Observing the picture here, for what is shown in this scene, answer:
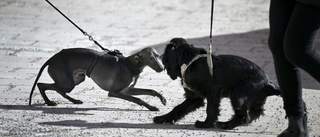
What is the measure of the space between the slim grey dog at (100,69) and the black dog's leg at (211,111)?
792 mm

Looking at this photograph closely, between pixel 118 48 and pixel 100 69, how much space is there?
10.2 ft

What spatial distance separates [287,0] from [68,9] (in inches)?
328

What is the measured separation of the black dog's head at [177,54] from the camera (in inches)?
193

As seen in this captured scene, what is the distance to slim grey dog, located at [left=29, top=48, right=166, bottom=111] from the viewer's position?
5465mm

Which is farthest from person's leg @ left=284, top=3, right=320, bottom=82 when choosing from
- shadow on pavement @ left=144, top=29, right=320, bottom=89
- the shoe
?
shadow on pavement @ left=144, top=29, right=320, bottom=89

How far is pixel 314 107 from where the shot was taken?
227 inches

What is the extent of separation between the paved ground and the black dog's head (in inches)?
20.4

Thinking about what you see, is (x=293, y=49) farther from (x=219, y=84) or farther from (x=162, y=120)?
(x=162, y=120)

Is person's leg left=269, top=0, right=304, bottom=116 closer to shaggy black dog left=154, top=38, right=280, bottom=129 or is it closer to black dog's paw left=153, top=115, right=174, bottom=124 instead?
shaggy black dog left=154, top=38, right=280, bottom=129

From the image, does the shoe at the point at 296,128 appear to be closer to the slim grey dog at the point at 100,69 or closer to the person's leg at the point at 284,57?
the person's leg at the point at 284,57

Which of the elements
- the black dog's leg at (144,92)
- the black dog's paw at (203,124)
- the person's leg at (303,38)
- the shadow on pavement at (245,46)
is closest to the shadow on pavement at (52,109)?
the black dog's leg at (144,92)

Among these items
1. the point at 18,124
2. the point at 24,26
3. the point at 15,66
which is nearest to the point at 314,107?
the point at 18,124

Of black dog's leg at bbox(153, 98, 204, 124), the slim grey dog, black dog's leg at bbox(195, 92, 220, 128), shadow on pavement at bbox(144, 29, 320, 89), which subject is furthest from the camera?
shadow on pavement at bbox(144, 29, 320, 89)

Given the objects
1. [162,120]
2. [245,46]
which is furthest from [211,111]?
[245,46]
